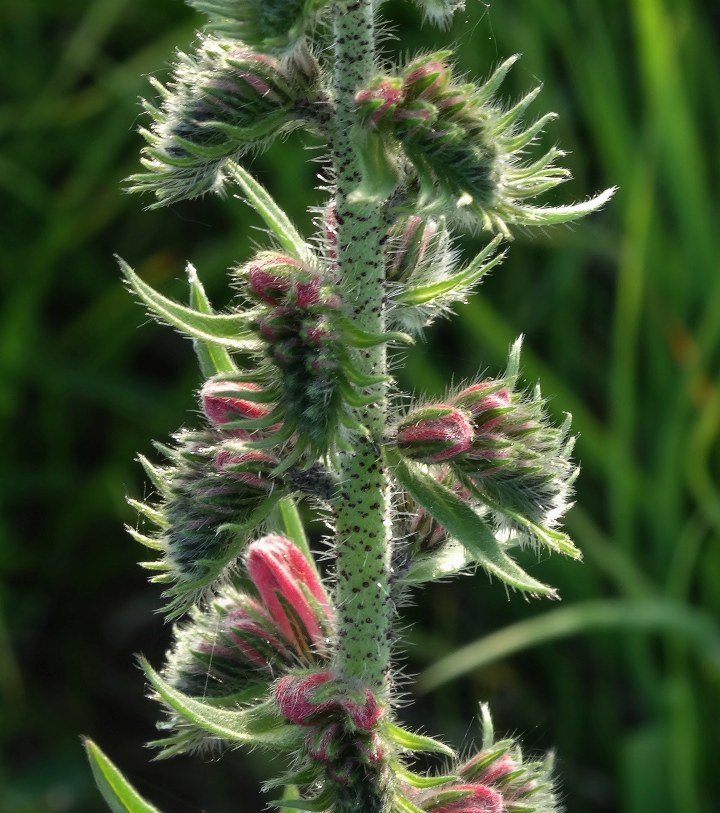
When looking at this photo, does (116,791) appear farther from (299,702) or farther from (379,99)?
(379,99)

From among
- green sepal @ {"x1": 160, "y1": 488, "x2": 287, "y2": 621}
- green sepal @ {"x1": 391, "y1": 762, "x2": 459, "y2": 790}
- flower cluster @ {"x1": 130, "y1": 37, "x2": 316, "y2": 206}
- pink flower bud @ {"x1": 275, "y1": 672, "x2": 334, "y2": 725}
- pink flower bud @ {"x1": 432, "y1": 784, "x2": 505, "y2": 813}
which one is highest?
flower cluster @ {"x1": 130, "y1": 37, "x2": 316, "y2": 206}

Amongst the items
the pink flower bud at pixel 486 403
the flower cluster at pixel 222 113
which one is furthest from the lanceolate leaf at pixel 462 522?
the flower cluster at pixel 222 113

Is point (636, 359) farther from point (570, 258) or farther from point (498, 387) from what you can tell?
point (498, 387)

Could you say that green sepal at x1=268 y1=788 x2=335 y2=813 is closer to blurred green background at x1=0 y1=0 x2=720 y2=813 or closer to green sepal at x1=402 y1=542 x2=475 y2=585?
green sepal at x1=402 y1=542 x2=475 y2=585

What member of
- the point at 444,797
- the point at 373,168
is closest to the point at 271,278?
the point at 373,168

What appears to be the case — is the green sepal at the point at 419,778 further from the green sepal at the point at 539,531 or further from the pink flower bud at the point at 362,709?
the green sepal at the point at 539,531

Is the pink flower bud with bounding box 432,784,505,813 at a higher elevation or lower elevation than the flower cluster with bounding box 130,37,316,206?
lower

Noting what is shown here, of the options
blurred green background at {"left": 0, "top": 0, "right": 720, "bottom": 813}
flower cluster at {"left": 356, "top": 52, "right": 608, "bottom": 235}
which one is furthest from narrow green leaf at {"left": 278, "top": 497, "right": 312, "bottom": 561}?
blurred green background at {"left": 0, "top": 0, "right": 720, "bottom": 813}
